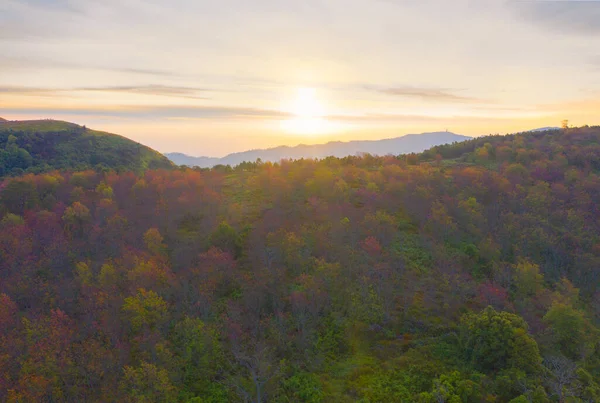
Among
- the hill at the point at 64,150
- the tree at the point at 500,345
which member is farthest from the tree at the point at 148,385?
the hill at the point at 64,150

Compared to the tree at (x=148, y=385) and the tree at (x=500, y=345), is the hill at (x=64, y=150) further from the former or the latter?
the tree at (x=500, y=345)

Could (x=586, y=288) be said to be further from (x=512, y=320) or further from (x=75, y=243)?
(x=75, y=243)

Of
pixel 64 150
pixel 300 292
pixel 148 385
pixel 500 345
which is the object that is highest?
pixel 64 150

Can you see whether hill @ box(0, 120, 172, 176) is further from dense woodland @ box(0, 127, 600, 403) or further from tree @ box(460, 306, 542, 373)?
tree @ box(460, 306, 542, 373)

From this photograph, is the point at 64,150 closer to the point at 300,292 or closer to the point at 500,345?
the point at 300,292

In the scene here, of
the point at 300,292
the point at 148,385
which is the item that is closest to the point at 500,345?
the point at 300,292

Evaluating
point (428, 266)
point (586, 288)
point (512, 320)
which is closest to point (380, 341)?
point (512, 320)

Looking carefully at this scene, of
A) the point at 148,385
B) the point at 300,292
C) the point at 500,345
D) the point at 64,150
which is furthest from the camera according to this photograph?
the point at 64,150
